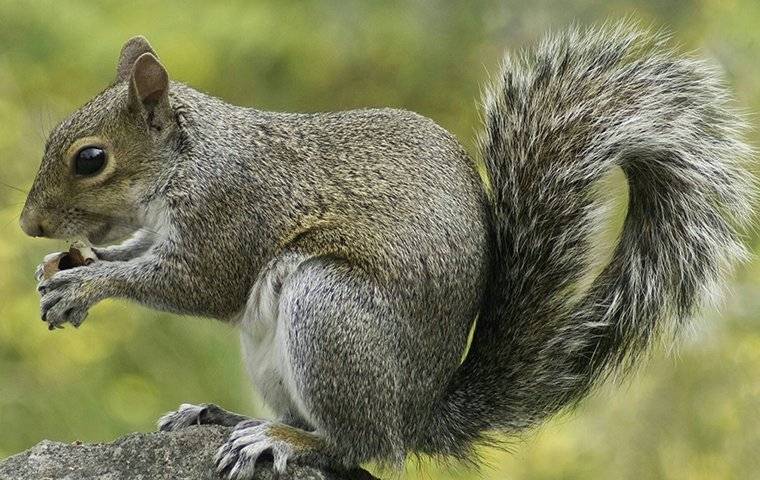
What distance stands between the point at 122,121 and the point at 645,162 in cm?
→ 120

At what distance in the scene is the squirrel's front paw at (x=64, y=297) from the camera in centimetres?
261

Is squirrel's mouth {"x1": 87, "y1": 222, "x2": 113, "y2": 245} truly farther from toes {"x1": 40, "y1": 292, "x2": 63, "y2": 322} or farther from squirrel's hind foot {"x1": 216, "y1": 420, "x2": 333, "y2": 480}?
squirrel's hind foot {"x1": 216, "y1": 420, "x2": 333, "y2": 480}

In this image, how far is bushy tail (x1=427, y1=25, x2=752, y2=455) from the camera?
8.82ft

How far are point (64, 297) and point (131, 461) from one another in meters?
0.41

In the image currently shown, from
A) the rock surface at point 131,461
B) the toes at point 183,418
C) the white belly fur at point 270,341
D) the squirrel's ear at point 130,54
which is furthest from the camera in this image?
the squirrel's ear at point 130,54

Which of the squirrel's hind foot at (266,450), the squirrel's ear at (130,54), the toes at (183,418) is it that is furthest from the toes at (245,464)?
the squirrel's ear at (130,54)

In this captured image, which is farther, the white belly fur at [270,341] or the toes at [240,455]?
the white belly fur at [270,341]

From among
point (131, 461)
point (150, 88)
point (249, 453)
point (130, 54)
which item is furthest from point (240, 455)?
point (130, 54)

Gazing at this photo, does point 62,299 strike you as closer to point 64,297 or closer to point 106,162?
point 64,297

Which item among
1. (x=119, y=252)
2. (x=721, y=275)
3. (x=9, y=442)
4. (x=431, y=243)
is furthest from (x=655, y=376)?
(x=9, y=442)

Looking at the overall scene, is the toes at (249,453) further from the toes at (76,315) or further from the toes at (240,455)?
the toes at (76,315)

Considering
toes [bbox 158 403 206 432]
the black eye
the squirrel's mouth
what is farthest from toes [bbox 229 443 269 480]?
the black eye

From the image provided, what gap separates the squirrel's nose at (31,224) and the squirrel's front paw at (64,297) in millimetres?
105

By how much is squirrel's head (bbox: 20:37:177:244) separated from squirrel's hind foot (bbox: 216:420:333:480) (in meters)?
0.56
